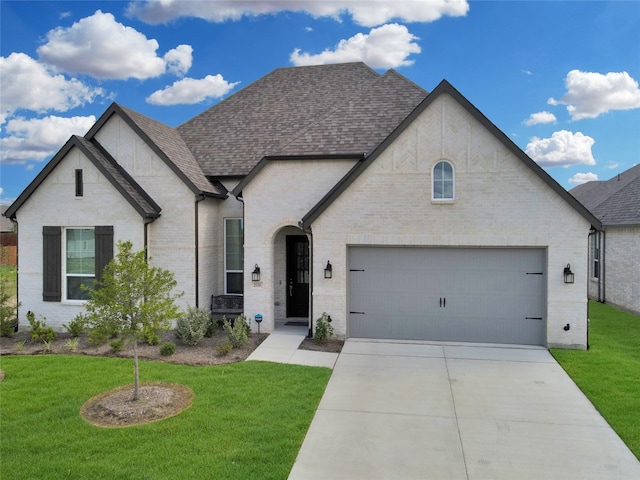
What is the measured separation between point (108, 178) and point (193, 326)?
501 centimetres

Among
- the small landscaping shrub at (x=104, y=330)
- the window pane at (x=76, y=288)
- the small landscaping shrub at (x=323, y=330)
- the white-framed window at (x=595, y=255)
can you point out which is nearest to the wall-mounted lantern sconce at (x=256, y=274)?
the small landscaping shrub at (x=323, y=330)

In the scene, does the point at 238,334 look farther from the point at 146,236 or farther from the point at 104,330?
the point at 146,236

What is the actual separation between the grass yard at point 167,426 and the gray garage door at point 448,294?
10.5 ft

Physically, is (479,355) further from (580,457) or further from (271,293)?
(271,293)

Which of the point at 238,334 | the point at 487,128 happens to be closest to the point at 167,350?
the point at 238,334

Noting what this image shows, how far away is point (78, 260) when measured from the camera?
12992 mm

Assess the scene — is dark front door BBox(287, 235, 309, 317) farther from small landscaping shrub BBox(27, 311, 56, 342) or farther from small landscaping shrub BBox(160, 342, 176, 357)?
small landscaping shrub BBox(27, 311, 56, 342)

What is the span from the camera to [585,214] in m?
10.8

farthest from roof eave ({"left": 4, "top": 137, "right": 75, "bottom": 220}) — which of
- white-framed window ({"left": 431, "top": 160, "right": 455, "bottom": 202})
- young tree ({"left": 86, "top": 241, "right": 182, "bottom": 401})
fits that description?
white-framed window ({"left": 431, "top": 160, "right": 455, "bottom": 202})

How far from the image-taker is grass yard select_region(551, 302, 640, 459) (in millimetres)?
7184

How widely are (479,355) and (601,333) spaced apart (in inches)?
204

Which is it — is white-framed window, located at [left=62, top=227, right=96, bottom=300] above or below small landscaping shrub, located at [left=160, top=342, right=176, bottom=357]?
above

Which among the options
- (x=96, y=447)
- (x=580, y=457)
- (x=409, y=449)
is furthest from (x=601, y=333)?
(x=96, y=447)

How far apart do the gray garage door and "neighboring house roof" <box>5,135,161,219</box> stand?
6.19 metres
